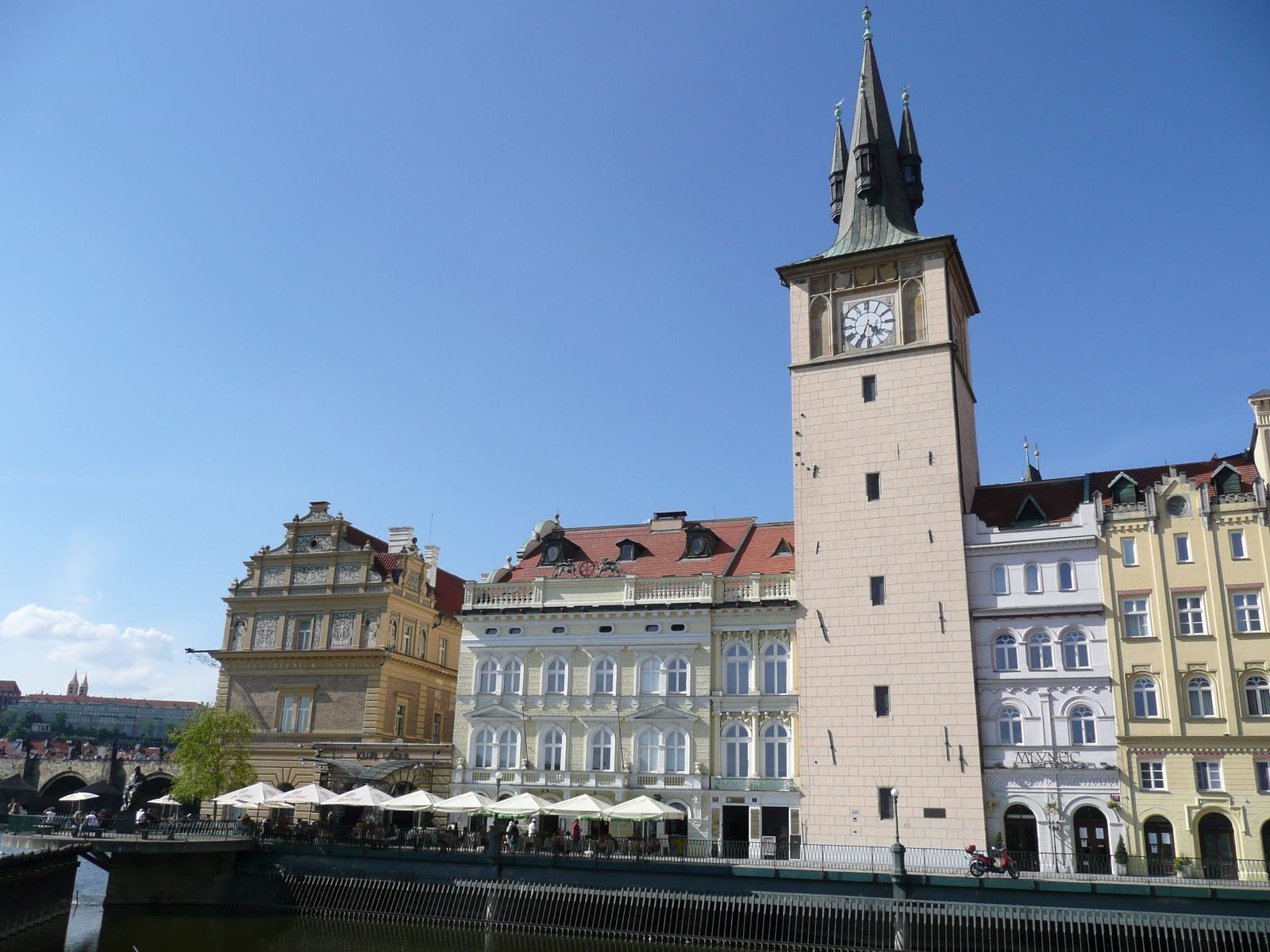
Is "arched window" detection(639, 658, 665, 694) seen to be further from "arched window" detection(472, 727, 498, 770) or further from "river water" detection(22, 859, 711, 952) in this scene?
"river water" detection(22, 859, 711, 952)

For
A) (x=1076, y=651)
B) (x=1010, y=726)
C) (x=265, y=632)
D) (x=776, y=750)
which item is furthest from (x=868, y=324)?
(x=265, y=632)

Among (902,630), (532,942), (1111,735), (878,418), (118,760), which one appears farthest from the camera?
(118,760)

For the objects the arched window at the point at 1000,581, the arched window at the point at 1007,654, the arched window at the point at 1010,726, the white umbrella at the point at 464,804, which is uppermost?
the arched window at the point at 1000,581

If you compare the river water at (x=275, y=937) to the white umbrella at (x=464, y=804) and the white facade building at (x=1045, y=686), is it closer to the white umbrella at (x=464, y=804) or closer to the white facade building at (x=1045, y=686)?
the white umbrella at (x=464, y=804)

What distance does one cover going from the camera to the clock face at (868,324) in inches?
1806

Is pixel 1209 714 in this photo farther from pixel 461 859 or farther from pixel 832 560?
pixel 461 859

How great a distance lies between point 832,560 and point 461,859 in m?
19.9

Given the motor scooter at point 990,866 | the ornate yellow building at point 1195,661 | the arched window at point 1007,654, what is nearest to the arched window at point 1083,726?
the ornate yellow building at point 1195,661

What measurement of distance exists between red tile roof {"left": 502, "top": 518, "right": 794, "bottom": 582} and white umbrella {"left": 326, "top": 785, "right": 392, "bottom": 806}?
41.9 feet

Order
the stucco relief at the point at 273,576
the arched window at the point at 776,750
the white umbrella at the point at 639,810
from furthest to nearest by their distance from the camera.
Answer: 1. the stucco relief at the point at 273,576
2. the arched window at the point at 776,750
3. the white umbrella at the point at 639,810

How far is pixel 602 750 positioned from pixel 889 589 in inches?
581

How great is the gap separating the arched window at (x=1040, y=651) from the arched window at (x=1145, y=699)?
3.09 metres

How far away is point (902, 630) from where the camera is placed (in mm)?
40875

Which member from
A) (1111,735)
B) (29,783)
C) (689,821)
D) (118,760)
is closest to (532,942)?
(689,821)
